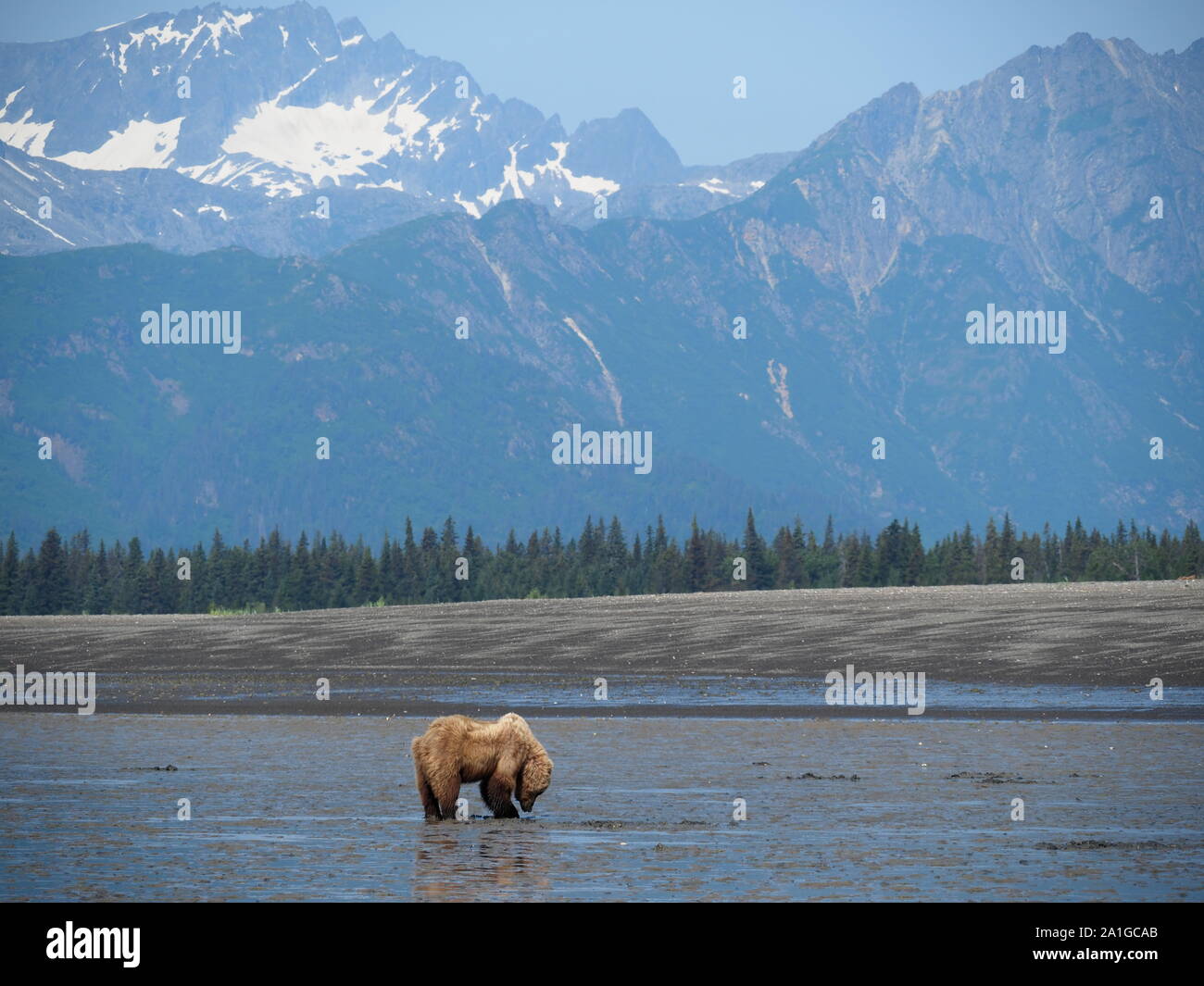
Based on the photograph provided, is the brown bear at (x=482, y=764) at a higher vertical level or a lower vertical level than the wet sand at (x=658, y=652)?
lower

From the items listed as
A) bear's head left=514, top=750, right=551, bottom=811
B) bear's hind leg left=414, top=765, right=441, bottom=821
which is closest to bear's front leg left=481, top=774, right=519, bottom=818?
bear's head left=514, top=750, right=551, bottom=811

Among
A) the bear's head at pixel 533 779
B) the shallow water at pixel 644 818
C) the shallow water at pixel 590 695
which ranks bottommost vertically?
the shallow water at pixel 644 818

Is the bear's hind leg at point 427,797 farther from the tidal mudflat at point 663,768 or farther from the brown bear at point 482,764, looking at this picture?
the tidal mudflat at point 663,768

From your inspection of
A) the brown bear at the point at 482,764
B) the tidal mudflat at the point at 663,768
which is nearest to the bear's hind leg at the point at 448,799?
the brown bear at the point at 482,764

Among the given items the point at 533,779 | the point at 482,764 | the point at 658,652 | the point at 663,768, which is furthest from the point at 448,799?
the point at 658,652

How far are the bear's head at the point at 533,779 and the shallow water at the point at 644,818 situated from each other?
1.58ft

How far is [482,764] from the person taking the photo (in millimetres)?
27734

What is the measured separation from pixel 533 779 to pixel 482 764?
854mm

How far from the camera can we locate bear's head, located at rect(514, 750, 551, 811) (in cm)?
Result: 2783

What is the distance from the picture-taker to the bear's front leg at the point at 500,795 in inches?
1099

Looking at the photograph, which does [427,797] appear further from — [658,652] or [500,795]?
[658,652]
